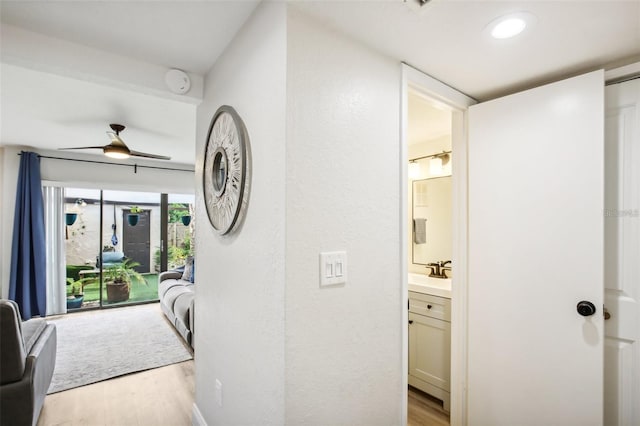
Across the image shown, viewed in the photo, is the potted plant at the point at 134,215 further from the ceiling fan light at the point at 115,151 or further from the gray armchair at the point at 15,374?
the gray armchair at the point at 15,374

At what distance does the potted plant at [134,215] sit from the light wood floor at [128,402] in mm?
3615

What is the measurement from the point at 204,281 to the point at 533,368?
194cm

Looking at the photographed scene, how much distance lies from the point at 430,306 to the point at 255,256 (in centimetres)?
171

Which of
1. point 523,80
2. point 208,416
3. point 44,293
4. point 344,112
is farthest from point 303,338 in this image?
point 44,293

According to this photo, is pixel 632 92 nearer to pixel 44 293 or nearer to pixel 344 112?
pixel 344 112

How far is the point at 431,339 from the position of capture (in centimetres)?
243

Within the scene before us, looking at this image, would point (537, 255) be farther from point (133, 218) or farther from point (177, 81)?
point (133, 218)

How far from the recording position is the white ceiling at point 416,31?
1180mm

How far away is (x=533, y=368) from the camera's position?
1668mm

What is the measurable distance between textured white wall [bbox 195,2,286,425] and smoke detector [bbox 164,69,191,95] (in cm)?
22

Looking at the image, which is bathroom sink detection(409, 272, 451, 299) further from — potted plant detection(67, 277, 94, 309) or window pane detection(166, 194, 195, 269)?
potted plant detection(67, 277, 94, 309)

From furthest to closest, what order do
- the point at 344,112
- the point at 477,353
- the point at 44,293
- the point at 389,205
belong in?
1. the point at 44,293
2. the point at 477,353
3. the point at 389,205
4. the point at 344,112

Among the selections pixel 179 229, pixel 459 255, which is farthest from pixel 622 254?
pixel 179 229

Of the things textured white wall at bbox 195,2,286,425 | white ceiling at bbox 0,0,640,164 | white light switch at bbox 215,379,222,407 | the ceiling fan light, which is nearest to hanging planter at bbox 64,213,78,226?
the ceiling fan light
